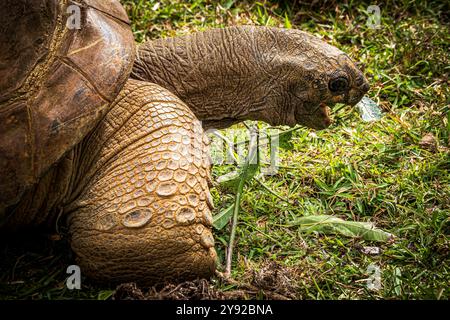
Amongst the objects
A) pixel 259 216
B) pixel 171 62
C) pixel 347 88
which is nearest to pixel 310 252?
pixel 259 216

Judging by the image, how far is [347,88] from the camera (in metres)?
3.86

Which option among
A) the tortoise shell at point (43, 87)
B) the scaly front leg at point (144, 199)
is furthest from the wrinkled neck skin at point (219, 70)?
the tortoise shell at point (43, 87)

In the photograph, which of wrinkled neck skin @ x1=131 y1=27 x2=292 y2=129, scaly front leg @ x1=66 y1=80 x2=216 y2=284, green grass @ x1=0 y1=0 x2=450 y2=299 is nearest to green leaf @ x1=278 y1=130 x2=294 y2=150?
green grass @ x1=0 y1=0 x2=450 y2=299

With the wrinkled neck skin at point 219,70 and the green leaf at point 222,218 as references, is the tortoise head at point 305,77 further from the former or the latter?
the green leaf at point 222,218

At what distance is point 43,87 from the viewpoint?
3018 mm

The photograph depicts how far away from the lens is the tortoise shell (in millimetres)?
2967

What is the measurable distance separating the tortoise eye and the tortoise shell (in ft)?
4.20

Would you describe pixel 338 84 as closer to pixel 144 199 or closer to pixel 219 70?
pixel 219 70

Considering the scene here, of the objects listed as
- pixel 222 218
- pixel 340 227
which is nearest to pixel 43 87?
pixel 222 218

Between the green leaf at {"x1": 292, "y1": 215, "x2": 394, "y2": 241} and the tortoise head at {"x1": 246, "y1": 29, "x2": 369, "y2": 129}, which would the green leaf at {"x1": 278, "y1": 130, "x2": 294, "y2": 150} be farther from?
the green leaf at {"x1": 292, "y1": 215, "x2": 394, "y2": 241}

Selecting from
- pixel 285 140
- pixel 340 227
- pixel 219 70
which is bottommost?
pixel 340 227

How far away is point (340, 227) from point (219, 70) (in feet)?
3.77
